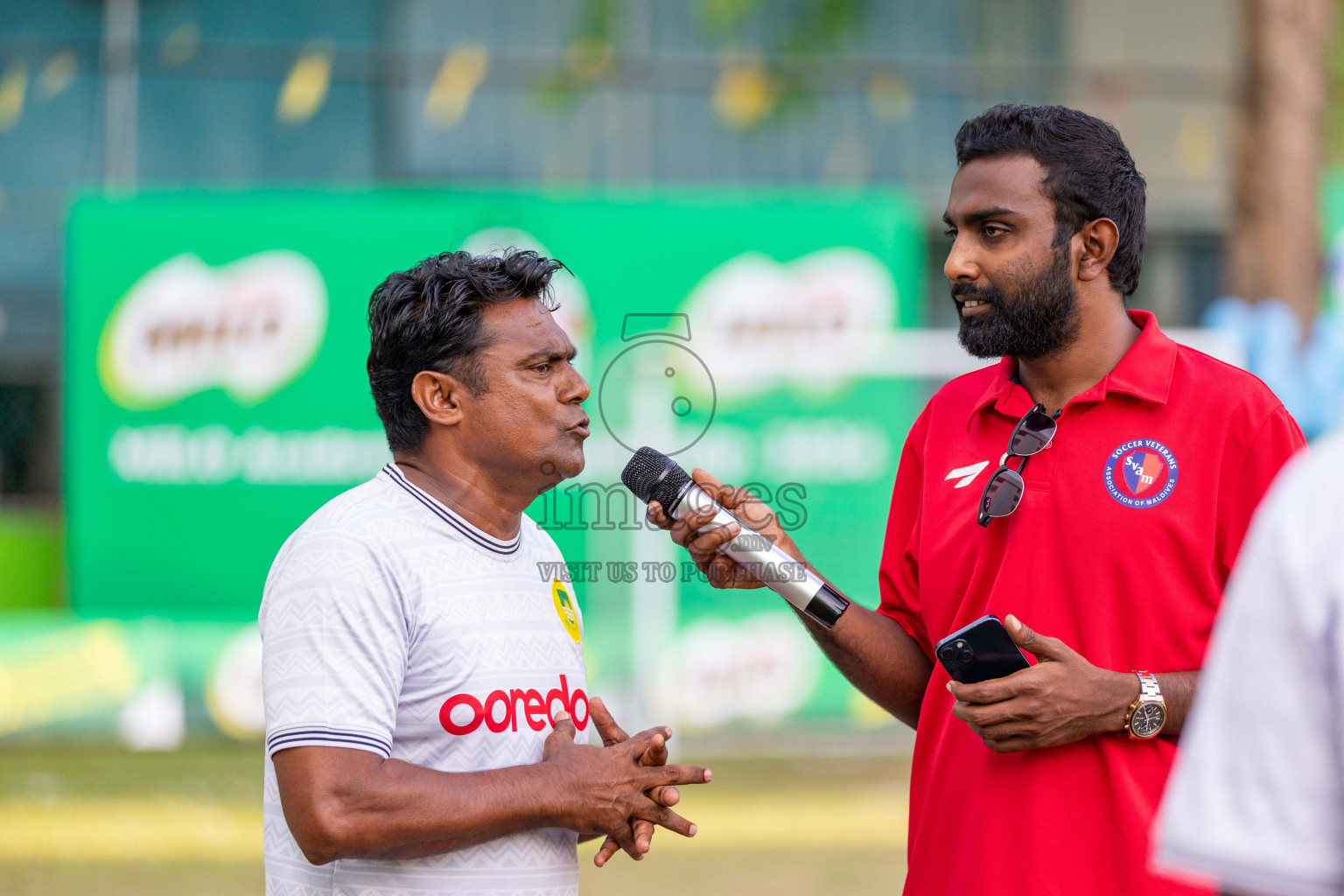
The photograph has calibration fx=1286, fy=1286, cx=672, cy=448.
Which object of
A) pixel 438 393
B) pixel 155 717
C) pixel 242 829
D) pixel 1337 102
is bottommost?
pixel 242 829

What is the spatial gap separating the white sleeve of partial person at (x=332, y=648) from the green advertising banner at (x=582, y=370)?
18.5 ft

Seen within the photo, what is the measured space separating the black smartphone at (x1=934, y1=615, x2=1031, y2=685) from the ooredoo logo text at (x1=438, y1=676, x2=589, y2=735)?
25.7 inches

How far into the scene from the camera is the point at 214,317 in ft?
26.1

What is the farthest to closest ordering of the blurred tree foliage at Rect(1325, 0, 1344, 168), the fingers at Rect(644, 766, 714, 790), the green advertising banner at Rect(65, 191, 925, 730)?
the blurred tree foliage at Rect(1325, 0, 1344, 168) < the green advertising banner at Rect(65, 191, 925, 730) < the fingers at Rect(644, 766, 714, 790)

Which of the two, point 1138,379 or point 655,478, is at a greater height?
point 1138,379

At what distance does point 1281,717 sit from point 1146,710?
106cm

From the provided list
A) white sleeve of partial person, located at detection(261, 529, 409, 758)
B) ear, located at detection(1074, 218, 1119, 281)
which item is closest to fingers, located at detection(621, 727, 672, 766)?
white sleeve of partial person, located at detection(261, 529, 409, 758)

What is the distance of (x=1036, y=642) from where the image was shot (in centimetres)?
198

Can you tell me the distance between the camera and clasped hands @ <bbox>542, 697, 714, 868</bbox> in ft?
6.71

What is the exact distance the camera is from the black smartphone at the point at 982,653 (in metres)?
1.98

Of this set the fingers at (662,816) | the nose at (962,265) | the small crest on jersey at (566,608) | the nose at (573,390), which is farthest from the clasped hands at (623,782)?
the nose at (962,265)

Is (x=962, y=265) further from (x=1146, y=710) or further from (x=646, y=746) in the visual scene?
(x=646, y=746)

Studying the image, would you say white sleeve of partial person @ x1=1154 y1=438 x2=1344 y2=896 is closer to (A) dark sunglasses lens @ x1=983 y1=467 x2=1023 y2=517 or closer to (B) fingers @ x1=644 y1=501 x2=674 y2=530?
(A) dark sunglasses lens @ x1=983 y1=467 x2=1023 y2=517

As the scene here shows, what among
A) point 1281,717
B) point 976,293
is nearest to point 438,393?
point 976,293
